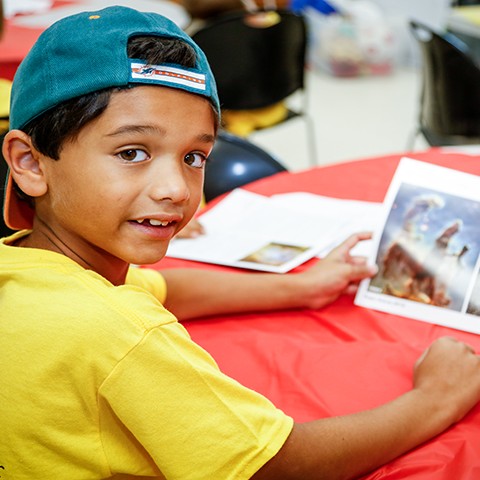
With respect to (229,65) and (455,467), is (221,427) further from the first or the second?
(229,65)

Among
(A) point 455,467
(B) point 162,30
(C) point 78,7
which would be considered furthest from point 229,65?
(A) point 455,467

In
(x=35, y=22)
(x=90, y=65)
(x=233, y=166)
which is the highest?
(x=90, y=65)

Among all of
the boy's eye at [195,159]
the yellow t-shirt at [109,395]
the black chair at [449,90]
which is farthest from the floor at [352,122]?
the yellow t-shirt at [109,395]

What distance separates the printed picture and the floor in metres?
2.47

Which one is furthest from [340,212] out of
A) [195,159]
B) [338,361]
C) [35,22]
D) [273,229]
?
[35,22]

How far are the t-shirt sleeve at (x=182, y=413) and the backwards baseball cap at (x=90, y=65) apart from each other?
0.27m

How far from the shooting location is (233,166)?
6.30 feet

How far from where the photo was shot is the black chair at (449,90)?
8.05ft

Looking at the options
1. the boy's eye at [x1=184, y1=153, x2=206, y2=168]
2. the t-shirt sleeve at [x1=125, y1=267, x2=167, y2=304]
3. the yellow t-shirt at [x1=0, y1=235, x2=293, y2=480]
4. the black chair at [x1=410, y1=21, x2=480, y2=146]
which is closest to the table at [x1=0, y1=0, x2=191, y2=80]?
the black chair at [x1=410, y1=21, x2=480, y2=146]

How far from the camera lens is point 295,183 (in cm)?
161

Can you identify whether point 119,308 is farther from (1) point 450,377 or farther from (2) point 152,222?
(1) point 450,377

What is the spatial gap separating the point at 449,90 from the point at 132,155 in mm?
2003

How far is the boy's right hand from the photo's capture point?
897mm

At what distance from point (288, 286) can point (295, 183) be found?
1.61ft
